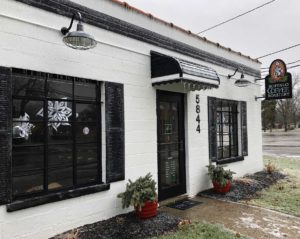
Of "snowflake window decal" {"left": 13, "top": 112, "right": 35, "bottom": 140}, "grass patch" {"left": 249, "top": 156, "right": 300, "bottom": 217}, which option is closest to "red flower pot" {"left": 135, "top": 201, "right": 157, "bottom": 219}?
"snowflake window decal" {"left": 13, "top": 112, "right": 35, "bottom": 140}

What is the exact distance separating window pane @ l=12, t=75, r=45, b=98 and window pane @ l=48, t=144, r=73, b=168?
832 millimetres

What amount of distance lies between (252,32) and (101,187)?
46.5ft

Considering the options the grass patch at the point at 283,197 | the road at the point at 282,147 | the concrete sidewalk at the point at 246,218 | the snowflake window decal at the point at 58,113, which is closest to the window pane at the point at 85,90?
the snowflake window decal at the point at 58,113

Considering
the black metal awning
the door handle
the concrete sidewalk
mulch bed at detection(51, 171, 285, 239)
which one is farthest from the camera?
the door handle

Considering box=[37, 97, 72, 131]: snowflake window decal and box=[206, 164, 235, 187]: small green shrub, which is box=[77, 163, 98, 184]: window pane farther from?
box=[206, 164, 235, 187]: small green shrub

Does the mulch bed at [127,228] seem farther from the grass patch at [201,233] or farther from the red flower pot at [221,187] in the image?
the red flower pot at [221,187]

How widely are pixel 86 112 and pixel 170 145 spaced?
2353 millimetres

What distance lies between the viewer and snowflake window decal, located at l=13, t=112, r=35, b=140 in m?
4.00

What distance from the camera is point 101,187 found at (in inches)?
189

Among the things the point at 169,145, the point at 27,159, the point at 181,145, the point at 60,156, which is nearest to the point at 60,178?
the point at 60,156

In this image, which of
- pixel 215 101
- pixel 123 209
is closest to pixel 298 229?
pixel 123 209

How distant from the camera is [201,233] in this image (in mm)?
4453

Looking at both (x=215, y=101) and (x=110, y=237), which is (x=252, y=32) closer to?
(x=215, y=101)

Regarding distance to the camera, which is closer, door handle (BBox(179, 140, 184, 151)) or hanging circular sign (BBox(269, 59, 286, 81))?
door handle (BBox(179, 140, 184, 151))
